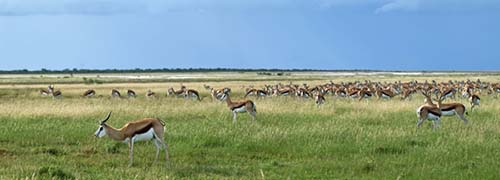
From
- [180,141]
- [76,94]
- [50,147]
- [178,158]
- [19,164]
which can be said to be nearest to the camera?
[19,164]

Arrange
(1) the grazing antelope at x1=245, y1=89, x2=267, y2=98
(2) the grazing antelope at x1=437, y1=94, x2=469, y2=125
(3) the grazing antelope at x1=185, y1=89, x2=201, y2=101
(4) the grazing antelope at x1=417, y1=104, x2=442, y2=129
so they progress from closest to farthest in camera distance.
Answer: (4) the grazing antelope at x1=417, y1=104, x2=442, y2=129, (2) the grazing antelope at x1=437, y1=94, x2=469, y2=125, (3) the grazing antelope at x1=185, y1=89, x2=201, y2=101, (1) the grazing antelope at x1=245, y1=89, x2=267, y2=98

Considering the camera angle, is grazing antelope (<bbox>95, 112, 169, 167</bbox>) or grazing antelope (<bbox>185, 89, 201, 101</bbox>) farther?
grazing antelope (<bbox>185, 89, 201, 101</bbox>)

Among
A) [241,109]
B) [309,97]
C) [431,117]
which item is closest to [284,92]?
[309,97]

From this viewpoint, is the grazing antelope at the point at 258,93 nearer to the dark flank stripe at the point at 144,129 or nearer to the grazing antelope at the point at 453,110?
the grazing antelope at the point at 453,110

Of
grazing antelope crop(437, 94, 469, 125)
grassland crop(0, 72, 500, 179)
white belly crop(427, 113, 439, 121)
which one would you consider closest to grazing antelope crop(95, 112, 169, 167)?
grassland crop(0, 72, 500, 179)

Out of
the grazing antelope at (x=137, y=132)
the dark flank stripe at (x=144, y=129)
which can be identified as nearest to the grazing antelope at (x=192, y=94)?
the grazing antelope at (x=137, y=132)

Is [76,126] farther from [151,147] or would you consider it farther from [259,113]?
[259,113]

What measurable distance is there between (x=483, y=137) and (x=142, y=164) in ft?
23.9

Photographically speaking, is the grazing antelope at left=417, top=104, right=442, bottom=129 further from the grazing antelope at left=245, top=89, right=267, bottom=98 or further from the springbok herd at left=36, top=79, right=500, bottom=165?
the grazing antelope at left=245, top=89, right=267, bottom=98

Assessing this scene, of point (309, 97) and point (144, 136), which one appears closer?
point (144, 136)

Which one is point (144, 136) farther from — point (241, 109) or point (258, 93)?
point (258, 93)

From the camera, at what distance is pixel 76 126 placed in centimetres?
1691

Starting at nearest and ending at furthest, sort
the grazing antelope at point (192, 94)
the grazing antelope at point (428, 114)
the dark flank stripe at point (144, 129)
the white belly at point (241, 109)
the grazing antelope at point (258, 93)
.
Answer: the dark flank stripe at point (144, 129) → the grazing antelope at point (428, 114) → the white belly at point (241, 109) → the grazing antelope at point (192, 94) → the grazing antelope at point (258, 93)

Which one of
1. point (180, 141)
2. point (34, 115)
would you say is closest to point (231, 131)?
point (180, 141)
